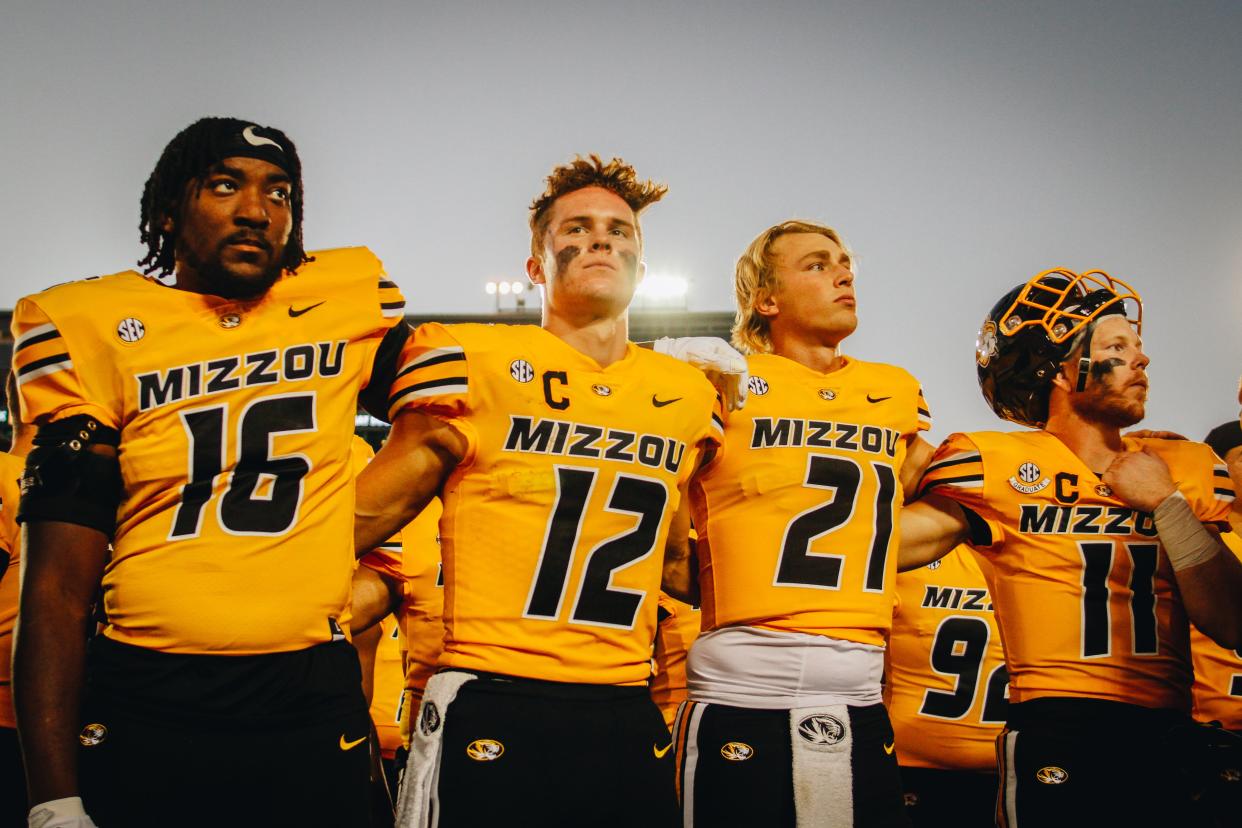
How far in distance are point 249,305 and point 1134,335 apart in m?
3.86

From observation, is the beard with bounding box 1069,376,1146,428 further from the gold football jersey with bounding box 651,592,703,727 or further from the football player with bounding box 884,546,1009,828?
the gold football jersey with bounding box 651,592,703,727

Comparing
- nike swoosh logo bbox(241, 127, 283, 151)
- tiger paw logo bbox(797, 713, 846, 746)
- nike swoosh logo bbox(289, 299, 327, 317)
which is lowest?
tiger paw logo bbox(797, 713, 846, 746)

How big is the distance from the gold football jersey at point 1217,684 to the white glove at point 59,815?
5588mm

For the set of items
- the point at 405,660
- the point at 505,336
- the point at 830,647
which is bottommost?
the point at 405,660

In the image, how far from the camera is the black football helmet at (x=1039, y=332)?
4.24 metres

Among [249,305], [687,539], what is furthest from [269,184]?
[687,539]

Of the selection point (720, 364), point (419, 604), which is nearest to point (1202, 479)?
point (720, 364)

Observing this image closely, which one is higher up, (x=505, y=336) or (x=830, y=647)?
(x=505, y=336)

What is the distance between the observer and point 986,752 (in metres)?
5.65

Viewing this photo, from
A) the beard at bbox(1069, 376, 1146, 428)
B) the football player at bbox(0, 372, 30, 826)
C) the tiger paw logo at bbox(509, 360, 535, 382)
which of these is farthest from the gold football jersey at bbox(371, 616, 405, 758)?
the beard at bbox(1069, 376, 1146, 428)

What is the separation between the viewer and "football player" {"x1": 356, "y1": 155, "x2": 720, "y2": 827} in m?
2.67

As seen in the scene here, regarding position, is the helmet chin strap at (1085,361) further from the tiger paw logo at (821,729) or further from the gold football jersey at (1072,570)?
the tiger paw logo at (821,729)

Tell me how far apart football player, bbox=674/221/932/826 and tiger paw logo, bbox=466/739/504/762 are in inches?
37.5

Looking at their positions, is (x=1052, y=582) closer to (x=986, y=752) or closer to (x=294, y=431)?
(x=986, y=752)
